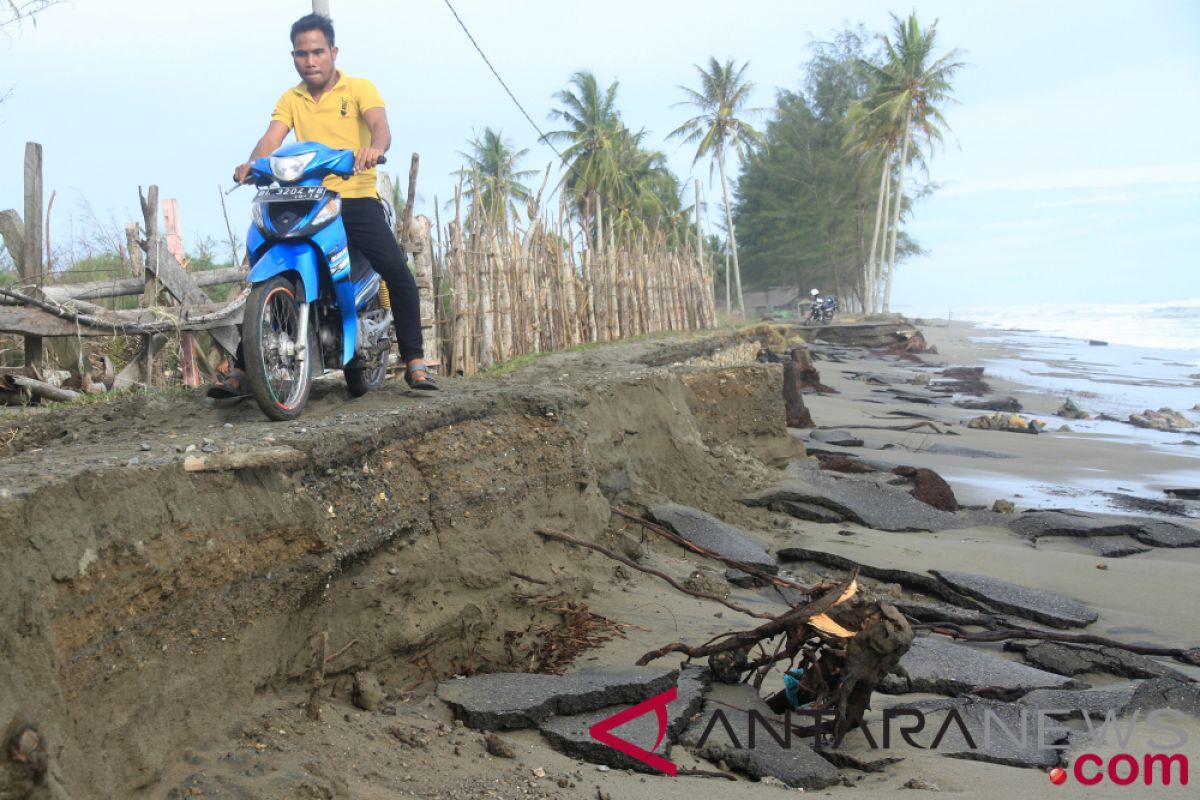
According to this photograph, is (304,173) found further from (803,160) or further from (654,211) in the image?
(803,160)

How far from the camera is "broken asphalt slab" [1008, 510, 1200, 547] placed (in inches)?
238

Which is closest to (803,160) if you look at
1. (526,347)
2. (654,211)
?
(654,211)

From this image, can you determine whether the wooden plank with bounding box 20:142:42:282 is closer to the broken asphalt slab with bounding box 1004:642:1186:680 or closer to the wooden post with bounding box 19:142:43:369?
the wooden post with bounding box 19:142:43:369

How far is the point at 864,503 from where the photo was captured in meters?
6.38

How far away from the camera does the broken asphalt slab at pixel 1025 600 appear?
4477 millimetres

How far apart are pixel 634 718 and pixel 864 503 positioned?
382 cm

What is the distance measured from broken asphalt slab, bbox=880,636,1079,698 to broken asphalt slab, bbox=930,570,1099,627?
2.77 ft

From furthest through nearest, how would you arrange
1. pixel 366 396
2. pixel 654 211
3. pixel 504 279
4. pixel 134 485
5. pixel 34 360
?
1. pixel 654 211
2. pixel 504 279
3. pixel 34 360
4. pixel 366 396
5. pixel 134 485

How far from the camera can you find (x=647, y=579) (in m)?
4.53

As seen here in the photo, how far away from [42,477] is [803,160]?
4975 centimetres

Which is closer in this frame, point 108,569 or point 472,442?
point 108,569

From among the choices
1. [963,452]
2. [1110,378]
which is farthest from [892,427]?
[1110,378]

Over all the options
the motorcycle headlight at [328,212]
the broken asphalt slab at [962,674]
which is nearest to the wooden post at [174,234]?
the motorcycle headlight at [328,212]

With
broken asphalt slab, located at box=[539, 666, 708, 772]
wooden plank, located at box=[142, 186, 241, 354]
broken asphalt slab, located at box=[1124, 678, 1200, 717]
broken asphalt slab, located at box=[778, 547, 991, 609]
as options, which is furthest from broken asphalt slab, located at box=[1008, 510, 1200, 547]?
wooden plank, located at box=[142, 186, 241, 354]
